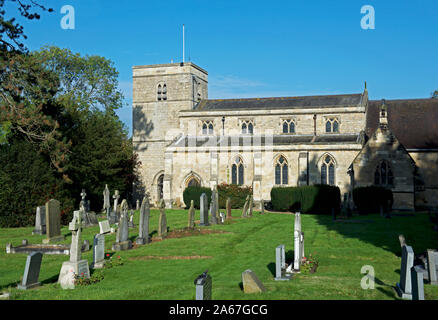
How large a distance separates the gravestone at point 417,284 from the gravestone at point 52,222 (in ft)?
50.3

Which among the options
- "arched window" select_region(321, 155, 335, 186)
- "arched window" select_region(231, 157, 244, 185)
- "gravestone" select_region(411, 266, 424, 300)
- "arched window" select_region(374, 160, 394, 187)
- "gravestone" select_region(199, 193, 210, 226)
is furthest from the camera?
"arched window" select_region(231, 157, 244, 185)

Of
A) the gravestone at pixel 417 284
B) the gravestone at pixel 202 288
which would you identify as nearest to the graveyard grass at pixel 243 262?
the gravestone at pixel 417 284

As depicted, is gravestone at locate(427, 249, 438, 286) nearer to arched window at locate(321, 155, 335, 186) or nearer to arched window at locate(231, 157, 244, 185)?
arched window at locate(321, 155, 335, 186)

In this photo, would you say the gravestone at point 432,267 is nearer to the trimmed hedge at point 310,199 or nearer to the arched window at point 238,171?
the trimmed hedge at point 310,199

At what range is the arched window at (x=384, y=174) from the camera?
34.3 meters

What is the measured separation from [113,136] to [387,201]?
2179 centimetres

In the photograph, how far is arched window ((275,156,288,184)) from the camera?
39.3m

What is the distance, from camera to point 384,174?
34531 mm

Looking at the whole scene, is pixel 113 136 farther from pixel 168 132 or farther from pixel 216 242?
pixel 216 242

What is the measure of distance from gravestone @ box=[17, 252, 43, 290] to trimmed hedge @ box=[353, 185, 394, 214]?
79.8 feet

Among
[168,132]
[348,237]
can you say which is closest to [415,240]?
[348,237]

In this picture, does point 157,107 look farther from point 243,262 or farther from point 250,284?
point 250,284

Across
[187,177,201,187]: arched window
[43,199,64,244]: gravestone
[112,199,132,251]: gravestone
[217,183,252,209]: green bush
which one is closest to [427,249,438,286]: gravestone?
[112,199,132,251]: gravestone
